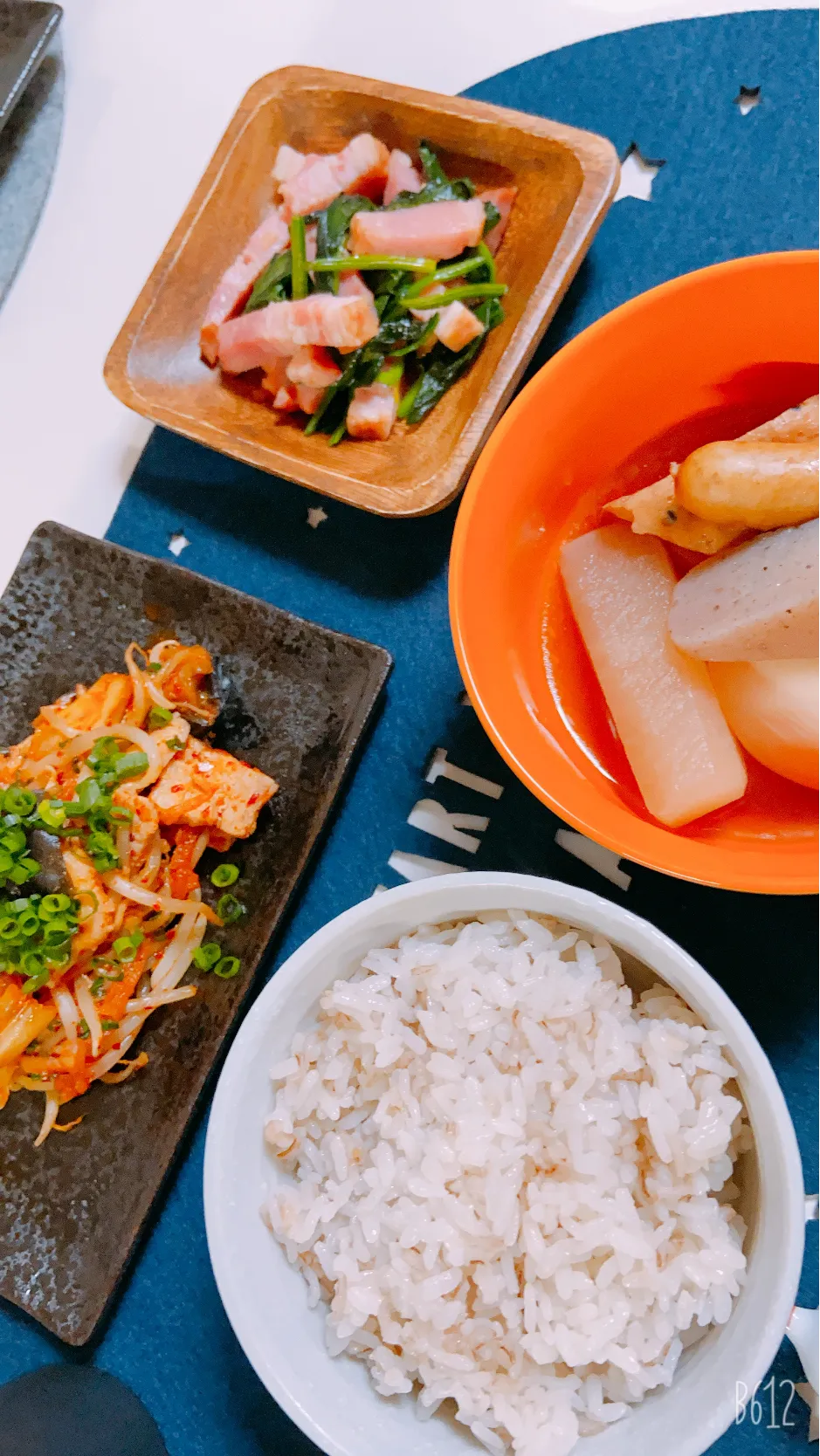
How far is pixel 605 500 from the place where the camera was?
139 centimetres

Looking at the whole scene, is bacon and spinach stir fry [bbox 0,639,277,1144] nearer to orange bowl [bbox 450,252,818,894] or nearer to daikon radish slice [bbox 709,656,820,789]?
orange bowl [bbox 450,252,818,894]

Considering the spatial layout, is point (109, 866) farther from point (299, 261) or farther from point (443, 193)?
point (443, 193)

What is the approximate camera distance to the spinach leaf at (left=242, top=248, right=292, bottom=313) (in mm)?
1682

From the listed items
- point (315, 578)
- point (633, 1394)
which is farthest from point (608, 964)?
point (315, 578)

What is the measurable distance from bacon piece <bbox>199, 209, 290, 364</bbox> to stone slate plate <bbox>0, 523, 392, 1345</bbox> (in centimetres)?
40

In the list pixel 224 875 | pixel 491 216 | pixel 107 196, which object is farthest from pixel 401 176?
pixel 224 875

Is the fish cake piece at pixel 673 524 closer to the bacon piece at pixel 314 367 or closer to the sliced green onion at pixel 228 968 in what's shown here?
the bacon piece at pixel 314 367

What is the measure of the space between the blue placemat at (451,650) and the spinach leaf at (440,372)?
0.17 m

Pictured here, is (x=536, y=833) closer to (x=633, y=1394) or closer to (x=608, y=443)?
(x=608, y=443)

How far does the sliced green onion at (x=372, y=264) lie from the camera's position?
1.59 metres

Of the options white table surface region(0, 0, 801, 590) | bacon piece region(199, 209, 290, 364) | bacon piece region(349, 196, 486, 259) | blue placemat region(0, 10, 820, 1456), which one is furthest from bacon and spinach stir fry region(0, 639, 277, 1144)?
bacon piece region(349, 196, 486, 259)

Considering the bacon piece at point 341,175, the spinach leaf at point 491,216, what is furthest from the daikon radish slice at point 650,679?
the bacon piece at point 341,175

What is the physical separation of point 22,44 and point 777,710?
5.79ft

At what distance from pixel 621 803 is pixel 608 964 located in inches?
9.0
